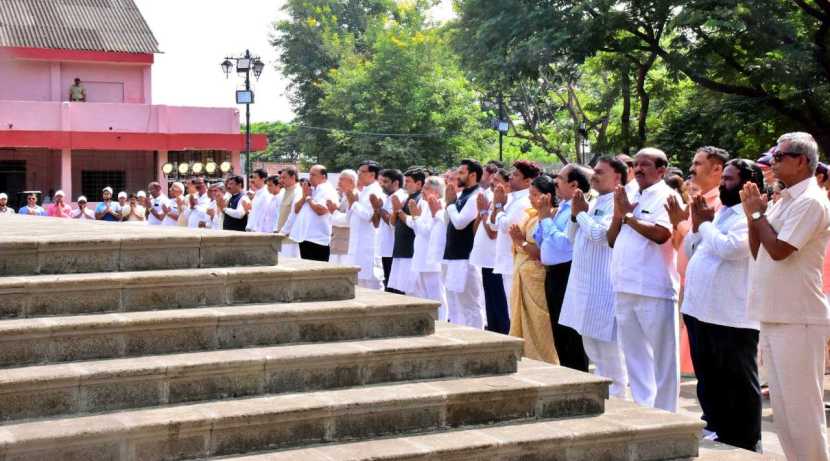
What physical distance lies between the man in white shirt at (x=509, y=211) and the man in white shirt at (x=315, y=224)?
3.22m

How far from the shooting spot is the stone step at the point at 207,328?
538 centimetres

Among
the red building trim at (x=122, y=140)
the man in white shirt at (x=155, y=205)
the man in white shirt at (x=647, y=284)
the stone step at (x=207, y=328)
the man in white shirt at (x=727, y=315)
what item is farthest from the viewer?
the red building trim at (x=122, y=140)

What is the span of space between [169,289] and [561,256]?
3.15 meters

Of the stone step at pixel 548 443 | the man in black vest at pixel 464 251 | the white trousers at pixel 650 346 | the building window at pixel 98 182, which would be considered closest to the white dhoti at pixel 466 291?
the man in black vest at pixel 464 251

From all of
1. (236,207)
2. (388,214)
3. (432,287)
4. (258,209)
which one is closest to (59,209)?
(236,207)

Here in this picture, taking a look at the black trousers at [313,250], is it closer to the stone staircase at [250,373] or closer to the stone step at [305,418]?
the stone staircase at [250,373]

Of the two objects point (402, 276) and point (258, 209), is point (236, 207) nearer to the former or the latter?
point (258, 209)

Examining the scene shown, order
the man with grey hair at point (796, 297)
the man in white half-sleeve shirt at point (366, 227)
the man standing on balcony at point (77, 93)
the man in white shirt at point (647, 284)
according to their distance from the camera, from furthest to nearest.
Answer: the man standing on balcony at point (77, 93), the man in white half-sleeve shirt at point (366, 227), the man in white shirt at point (647, 284), the man with grey hair at point (796, 297)

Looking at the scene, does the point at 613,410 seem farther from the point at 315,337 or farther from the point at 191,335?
the point at 191,335

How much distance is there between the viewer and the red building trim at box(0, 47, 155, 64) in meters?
37.2

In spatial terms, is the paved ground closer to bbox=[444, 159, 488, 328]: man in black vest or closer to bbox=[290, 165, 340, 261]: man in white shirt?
bbox=[444, 159, 488, 328]: man in black vest

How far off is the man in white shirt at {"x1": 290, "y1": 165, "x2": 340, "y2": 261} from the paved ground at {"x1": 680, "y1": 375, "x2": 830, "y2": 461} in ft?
16.7

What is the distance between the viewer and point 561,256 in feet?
26.3

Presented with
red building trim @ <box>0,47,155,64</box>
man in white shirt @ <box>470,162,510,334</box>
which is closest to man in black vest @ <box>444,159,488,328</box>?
man in white shirt @ <box>470,162,510,334</box>
